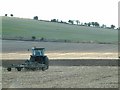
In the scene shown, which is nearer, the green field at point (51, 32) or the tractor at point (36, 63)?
the tractor at point (36, 63)

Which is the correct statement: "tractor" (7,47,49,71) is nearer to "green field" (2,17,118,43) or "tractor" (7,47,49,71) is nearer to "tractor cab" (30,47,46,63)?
"tractor cab" (30,47,46,63)

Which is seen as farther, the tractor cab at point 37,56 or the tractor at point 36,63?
the tractor cab at point 37,56

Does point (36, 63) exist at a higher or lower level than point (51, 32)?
lower

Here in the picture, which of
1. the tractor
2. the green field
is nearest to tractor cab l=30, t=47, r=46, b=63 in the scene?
the tractor

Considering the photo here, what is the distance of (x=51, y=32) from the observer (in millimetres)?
97438

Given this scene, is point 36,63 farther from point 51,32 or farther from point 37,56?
point 51,32

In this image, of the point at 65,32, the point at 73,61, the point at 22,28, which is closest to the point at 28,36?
the point at 22,28

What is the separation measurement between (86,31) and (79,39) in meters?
11.4

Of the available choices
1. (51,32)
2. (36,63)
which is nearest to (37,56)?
(36,63)

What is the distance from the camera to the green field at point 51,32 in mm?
89938

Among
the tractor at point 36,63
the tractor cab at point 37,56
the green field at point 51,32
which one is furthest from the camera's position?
the green field at point 51,32

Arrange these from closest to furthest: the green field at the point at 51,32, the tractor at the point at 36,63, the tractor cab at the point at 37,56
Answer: the tractor at the point at 36,63, the tractor cab at the point at 37,56, the green field at the point at 51,32

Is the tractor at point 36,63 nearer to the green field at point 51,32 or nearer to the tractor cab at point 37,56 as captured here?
the tractor cab at point 37,56

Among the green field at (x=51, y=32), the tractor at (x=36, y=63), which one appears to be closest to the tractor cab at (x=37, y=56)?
the tractor at (x=36, y=63)
